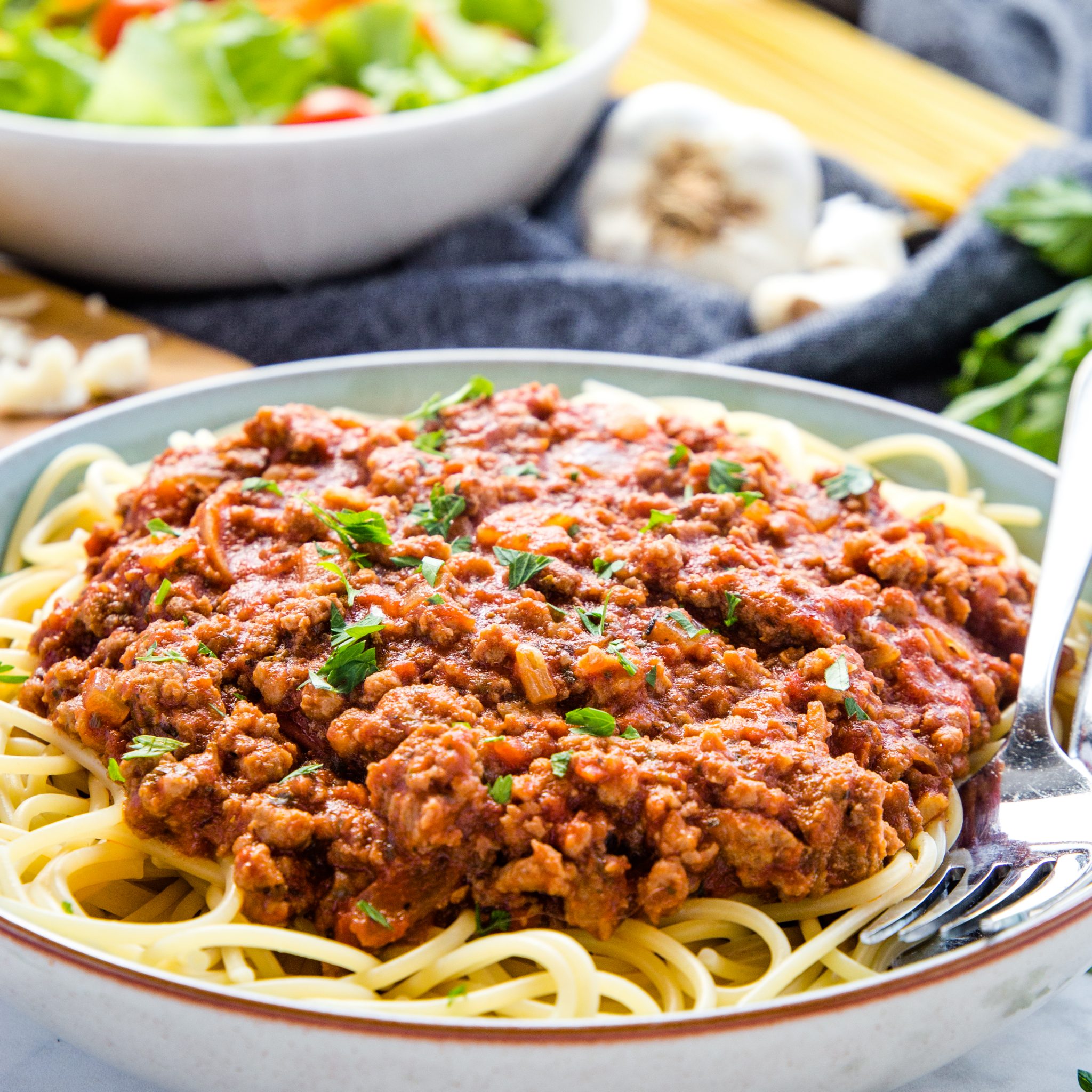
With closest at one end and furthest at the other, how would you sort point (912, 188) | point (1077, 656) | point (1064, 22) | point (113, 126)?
point (1077, 656) → point (113, 126) → point (912, 188) → point (1064, 22)

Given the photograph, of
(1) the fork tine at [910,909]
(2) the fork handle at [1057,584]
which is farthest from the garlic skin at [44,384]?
(1) the fork tine at [910,909]

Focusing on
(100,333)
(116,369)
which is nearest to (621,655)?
(116,369)

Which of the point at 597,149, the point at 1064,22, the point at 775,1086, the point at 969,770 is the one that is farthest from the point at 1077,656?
the point at 1064,22

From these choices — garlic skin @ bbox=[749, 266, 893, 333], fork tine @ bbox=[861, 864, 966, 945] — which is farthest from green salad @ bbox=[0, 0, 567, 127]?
fork tine @ bbox=[861, 864, 966, 945]

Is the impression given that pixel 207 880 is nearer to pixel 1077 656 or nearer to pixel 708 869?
pixel 708 869

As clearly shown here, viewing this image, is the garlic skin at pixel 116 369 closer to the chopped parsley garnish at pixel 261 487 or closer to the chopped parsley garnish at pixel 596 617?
the chopped parsley garnish at pixel 261 487

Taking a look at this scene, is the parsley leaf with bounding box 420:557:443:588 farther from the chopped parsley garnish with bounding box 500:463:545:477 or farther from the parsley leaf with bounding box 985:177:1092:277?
the parsley leaf with bounding box 985:177:1092:277
